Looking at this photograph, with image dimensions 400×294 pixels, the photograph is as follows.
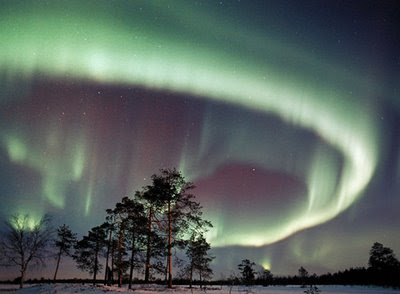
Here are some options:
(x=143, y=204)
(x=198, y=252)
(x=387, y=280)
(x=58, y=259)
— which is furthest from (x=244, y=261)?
(x=143, y=204)

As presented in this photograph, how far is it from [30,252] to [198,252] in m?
24.1

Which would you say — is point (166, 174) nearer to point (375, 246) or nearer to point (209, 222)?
point (209, 222)

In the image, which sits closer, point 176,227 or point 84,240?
point 176,227

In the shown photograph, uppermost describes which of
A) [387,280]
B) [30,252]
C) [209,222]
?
[209,222]

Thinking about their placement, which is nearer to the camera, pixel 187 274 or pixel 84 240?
pixel 187 274

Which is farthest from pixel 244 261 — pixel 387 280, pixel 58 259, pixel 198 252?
pixel 58 259

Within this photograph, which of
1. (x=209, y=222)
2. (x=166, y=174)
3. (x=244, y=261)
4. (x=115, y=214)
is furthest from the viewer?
(x=244, y=261)

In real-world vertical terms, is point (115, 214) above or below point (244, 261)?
above

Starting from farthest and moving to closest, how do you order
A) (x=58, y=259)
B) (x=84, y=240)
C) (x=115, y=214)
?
(x=58, y=259), (x=84, y=240), (x=115, y=214)

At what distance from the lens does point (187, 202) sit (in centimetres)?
2934

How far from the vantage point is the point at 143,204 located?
3456cm

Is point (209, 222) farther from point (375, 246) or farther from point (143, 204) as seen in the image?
point (375, 246)

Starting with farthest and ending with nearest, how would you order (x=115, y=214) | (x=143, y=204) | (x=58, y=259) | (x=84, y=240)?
1. (x=58, y=259)
2. (x=84, y=240)
3. (x=115, y=214)
4. (x=143, y=204)

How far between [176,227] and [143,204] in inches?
276
